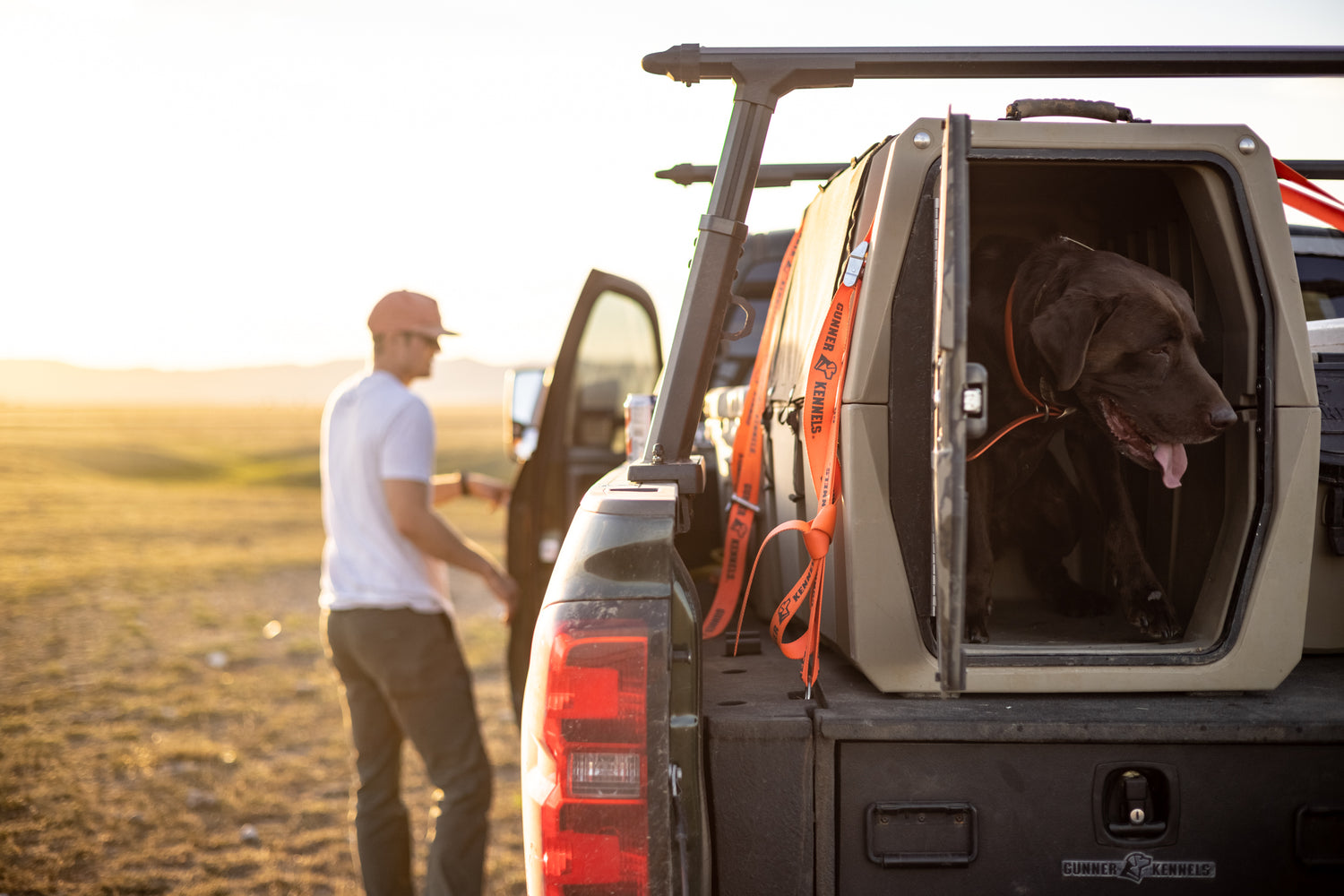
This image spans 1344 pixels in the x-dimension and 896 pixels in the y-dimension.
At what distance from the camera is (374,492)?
3.89 metres

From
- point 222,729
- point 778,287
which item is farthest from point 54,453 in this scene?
point 778,287

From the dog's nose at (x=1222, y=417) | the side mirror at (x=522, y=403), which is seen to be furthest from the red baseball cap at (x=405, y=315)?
the dog's nose at (x=1222, y=417)

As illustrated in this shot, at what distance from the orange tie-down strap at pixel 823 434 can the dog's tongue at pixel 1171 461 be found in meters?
0.84

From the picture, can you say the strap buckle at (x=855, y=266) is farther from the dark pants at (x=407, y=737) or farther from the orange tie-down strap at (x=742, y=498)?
the dark pants at (x=407, y=737)

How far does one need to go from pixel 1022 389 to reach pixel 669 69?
117cm

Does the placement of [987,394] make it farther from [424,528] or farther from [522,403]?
[522,403]

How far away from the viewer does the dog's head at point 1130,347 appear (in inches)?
89.9

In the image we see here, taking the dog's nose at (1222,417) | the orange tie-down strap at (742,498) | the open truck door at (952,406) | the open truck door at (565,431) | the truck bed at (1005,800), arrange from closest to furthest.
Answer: the open truck door at (952,406)
the truck bed at (1005,800)
the dog's nose at (1222,417)
the orange tie-down strap at (742,498)
the open truck door at (565,431)

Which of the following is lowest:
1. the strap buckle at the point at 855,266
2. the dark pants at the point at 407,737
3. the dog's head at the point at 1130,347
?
the dark pants at the point at 407,737

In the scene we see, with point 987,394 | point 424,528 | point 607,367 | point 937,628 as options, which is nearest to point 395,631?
point 424,528

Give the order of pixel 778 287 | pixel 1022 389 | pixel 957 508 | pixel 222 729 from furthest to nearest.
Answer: pixel 222 729, pixel 778 287, pixel 1022 389, pixel 957 508

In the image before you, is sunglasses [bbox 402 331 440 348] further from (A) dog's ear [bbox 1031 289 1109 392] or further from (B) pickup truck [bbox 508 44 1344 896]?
(A) dog's ear [bbox 1031 289 1109 392]

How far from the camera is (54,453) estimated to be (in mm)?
37969

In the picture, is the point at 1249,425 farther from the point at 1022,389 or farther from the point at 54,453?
the point at 54,453
